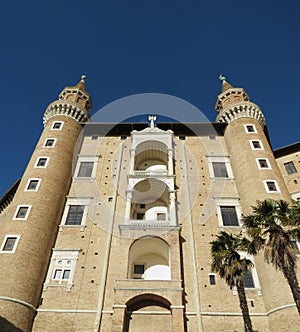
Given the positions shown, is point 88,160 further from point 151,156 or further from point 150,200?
point 150,200

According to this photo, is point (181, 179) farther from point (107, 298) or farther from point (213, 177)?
point (107, 298)

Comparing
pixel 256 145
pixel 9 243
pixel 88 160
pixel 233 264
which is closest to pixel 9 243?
pixel 9 243

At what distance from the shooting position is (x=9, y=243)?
22.9m

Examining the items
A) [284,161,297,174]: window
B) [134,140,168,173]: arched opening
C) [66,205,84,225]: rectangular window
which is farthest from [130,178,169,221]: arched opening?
[284,161,297,174]: window

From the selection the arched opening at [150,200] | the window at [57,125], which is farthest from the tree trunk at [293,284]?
the window at [57,125]

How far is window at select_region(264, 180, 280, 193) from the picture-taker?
26.4m

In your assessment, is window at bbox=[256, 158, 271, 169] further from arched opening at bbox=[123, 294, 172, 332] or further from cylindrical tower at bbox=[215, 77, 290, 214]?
arched opening at bbox=[123, 294, 172, 332]

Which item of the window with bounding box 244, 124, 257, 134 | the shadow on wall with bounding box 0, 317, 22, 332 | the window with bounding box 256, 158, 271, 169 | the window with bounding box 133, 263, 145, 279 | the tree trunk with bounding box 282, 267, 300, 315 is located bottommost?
the shadow on wall with bounding box 0, 317, 22, 332

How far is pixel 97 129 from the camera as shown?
118ft

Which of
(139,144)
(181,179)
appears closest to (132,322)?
(181,179)

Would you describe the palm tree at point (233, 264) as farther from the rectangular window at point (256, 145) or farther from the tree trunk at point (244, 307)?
the rectangular window at point (256, 145)

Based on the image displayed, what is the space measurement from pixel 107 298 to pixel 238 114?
23.9 meters

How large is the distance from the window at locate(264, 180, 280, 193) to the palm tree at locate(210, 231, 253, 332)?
8.89 m

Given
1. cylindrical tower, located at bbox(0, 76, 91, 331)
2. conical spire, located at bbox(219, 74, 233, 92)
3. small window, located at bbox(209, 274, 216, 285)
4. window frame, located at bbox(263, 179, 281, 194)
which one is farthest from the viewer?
conical spire, located at bbox(219, 74, 233, 92)
